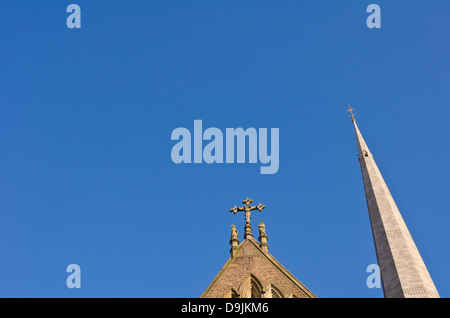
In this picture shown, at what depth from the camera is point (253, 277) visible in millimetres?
23453

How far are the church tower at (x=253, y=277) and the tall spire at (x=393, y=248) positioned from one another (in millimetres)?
4735

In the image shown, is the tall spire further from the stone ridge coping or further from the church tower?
the church tower

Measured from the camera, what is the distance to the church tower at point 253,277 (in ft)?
74.7

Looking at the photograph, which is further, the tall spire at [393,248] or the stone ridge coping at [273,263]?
the tall spire at [393,248]

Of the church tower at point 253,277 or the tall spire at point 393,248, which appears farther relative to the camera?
the tall spire at point 393,248

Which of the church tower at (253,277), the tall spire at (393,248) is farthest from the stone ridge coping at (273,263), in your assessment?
the tall spire at (393,248)

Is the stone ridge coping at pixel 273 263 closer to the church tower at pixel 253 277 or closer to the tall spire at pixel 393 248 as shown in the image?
the church tower at pixel 253 277

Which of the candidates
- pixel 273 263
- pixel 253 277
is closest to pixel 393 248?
pixel 273 263

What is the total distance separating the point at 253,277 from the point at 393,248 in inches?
273
